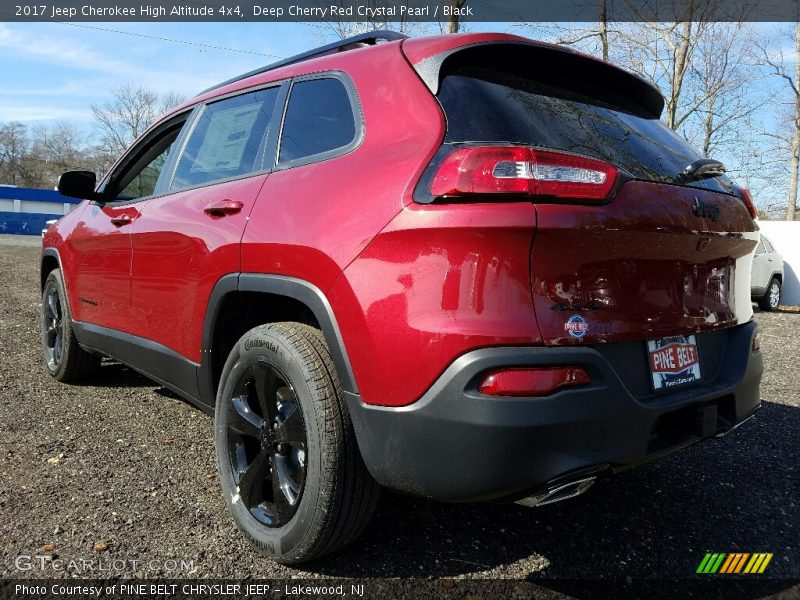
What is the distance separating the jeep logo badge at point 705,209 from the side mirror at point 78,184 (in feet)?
11.0

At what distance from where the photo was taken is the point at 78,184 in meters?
3.85

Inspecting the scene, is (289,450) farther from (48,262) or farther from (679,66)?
(679,66)

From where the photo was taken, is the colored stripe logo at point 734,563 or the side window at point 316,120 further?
the colored stripe logo at point 734,563

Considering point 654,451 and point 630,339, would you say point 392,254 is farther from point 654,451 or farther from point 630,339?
point 654,451

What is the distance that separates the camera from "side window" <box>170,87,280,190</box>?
2672 mm

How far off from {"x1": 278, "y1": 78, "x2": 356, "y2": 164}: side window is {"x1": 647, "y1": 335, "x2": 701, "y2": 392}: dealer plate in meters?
1.23

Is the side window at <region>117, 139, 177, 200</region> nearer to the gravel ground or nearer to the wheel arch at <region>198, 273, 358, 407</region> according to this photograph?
the wheel arch at <region>198, 273, 358, 407</region>

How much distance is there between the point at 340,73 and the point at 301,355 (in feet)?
3.54

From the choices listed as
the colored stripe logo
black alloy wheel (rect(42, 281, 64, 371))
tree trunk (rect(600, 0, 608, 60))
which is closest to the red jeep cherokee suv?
the colored stripe logo

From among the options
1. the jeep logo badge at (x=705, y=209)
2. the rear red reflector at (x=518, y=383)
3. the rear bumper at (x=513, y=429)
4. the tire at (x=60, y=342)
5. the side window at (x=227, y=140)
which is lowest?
the tire at (x=60, y=342)

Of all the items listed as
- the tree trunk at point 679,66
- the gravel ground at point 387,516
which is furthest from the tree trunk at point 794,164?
the gravel ground at point 387,516

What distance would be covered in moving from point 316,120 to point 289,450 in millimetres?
1252

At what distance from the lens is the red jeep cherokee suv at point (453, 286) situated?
1.71 m

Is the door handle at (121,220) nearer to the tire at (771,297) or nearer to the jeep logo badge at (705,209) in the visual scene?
the jeep logo badge at (705,209)
